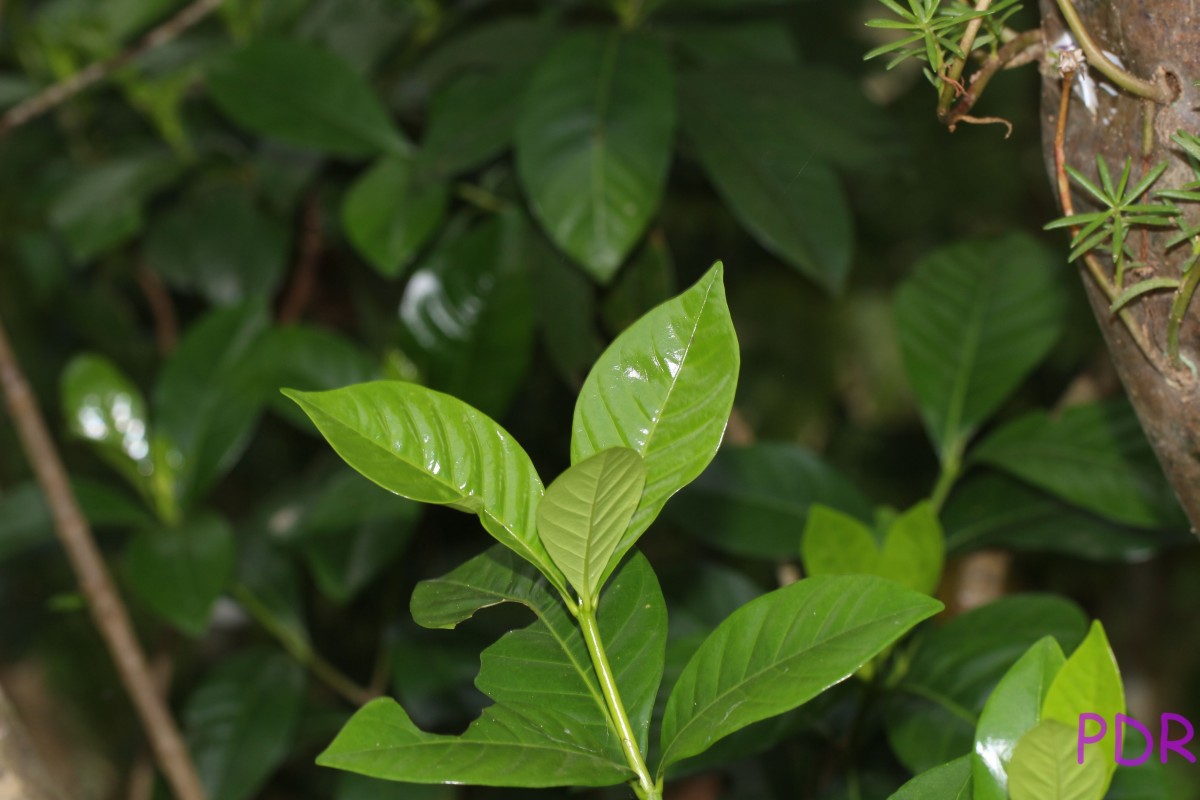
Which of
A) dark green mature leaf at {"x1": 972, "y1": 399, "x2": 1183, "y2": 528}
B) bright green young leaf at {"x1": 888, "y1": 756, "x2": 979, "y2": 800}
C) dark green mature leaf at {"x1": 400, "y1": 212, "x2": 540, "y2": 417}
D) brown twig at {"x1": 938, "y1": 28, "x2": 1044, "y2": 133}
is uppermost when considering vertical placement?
brown twig at {"x1": 938, "y1": 28, "x2": 1044, "y2": 133}

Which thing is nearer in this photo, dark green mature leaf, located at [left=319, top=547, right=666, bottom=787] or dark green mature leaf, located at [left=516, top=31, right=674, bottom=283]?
dark green mature leaf, located at [left=319, top=547, right=666, bottom=787]

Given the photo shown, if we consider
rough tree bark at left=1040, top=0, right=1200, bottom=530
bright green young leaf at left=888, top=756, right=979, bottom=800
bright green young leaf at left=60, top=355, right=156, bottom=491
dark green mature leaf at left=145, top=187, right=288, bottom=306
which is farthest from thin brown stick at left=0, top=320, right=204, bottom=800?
rough tree bark at left=1040, top=0, right=1200, bottom=530

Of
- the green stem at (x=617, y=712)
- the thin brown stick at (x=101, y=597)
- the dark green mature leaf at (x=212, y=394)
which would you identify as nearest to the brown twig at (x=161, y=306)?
the dark green mature leaf at (x=212, y=394)

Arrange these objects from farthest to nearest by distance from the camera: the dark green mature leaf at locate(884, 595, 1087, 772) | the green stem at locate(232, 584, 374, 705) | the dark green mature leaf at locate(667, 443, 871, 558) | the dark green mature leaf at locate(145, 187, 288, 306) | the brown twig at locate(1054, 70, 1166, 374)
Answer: the dark green mature leaf at locate(145, 187, 288, 306), the green stem at locate(232, 584, 374, 705), the dark green mature leaf at locate(667, 443, 871, 558), the dark green mature leaf at locate(884, 595, 1087, 772), the brown twig at locate(1054, 70, 1166, 374)

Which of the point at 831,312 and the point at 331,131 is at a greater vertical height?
the point at 331,131

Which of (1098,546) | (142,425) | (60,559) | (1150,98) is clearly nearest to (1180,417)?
(1150,98)

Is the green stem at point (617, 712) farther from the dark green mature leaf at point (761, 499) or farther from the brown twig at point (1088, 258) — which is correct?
the dark green mature leaf at point (761, 499)

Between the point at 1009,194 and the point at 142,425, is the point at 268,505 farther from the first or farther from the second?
the point at 1009,194

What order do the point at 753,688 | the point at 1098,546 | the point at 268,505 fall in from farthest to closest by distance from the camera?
1. the point at 268,505
2. the point at 1098,546
3. the point at 753,688

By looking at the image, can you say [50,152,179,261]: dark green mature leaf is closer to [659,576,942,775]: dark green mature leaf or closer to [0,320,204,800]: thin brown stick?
[0,320,204,800]: thin brown stick
